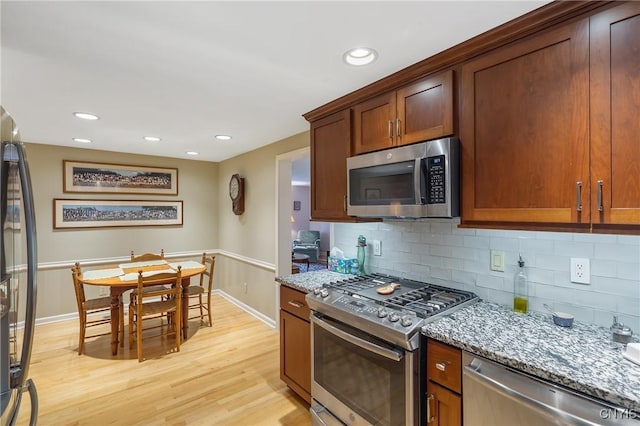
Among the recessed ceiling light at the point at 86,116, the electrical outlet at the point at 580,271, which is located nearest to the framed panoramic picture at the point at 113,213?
the recessed ceiling light at the point at 86,116

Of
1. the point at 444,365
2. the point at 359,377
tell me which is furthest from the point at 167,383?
the point at 444,365

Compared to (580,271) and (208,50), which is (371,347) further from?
(208,50)

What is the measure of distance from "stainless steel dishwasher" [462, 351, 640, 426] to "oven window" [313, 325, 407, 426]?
298mm

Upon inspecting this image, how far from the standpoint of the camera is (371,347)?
151cm

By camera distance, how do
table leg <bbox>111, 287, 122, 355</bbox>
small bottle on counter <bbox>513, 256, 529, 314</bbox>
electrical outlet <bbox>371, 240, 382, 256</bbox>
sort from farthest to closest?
1. table leg <bbox>111, 287, 122, 355</bbox>
2. electrical outlet <bbox>371, 240, 382, 256</bbox>
3. small bottle on counter <bbox>513, 256, 529, 314</bbox>

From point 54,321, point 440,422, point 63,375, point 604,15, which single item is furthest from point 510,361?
point 54,321

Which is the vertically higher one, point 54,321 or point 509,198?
point 509,198

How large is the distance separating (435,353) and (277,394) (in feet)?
5.23

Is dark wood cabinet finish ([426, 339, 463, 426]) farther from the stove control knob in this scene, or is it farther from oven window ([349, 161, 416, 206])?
oven window ([349, 161, 416, 206])

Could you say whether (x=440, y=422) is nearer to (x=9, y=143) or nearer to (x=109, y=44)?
(x=9, y=143)

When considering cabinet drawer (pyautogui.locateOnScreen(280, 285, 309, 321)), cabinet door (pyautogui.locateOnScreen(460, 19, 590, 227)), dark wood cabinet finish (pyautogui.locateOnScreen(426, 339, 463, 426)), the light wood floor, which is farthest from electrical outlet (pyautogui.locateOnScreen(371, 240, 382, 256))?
the light wood floor

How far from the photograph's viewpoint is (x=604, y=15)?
1.13 metres

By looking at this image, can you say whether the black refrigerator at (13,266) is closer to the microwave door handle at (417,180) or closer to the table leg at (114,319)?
the microwave door handle at (417,180)

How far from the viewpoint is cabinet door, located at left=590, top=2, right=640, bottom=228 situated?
1.07 metres
